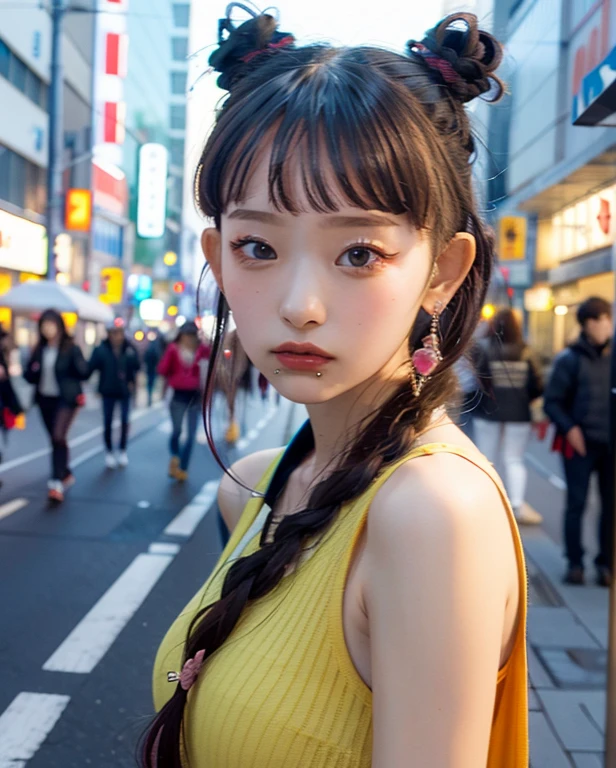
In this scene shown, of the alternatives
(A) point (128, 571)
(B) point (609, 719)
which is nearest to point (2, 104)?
(A) point (128, 571)

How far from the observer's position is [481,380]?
1.44 meters

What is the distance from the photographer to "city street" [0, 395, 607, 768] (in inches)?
123

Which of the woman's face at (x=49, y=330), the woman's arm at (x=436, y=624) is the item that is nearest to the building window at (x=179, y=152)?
the woman's arm at (x=436, y=624)

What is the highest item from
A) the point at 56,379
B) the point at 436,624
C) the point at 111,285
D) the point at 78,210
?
the point at 78,210

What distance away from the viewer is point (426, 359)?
3.76 feet

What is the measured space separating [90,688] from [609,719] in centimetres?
212

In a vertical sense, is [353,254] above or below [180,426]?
above

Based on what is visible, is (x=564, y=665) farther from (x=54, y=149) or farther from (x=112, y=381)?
(x=54, y=149)

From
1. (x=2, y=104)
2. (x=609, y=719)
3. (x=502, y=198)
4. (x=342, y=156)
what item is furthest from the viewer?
(x=2, y=104)

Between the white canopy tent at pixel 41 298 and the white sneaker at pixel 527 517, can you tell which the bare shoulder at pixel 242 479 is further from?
the white canopy tent at pixel 41 298

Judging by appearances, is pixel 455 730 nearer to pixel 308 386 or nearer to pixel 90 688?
pixel 308 386

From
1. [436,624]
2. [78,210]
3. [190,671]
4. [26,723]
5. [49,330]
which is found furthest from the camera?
[78,210]

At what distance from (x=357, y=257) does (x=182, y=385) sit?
8.34 meters

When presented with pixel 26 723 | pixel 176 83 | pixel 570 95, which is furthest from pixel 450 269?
pixel 176 83
